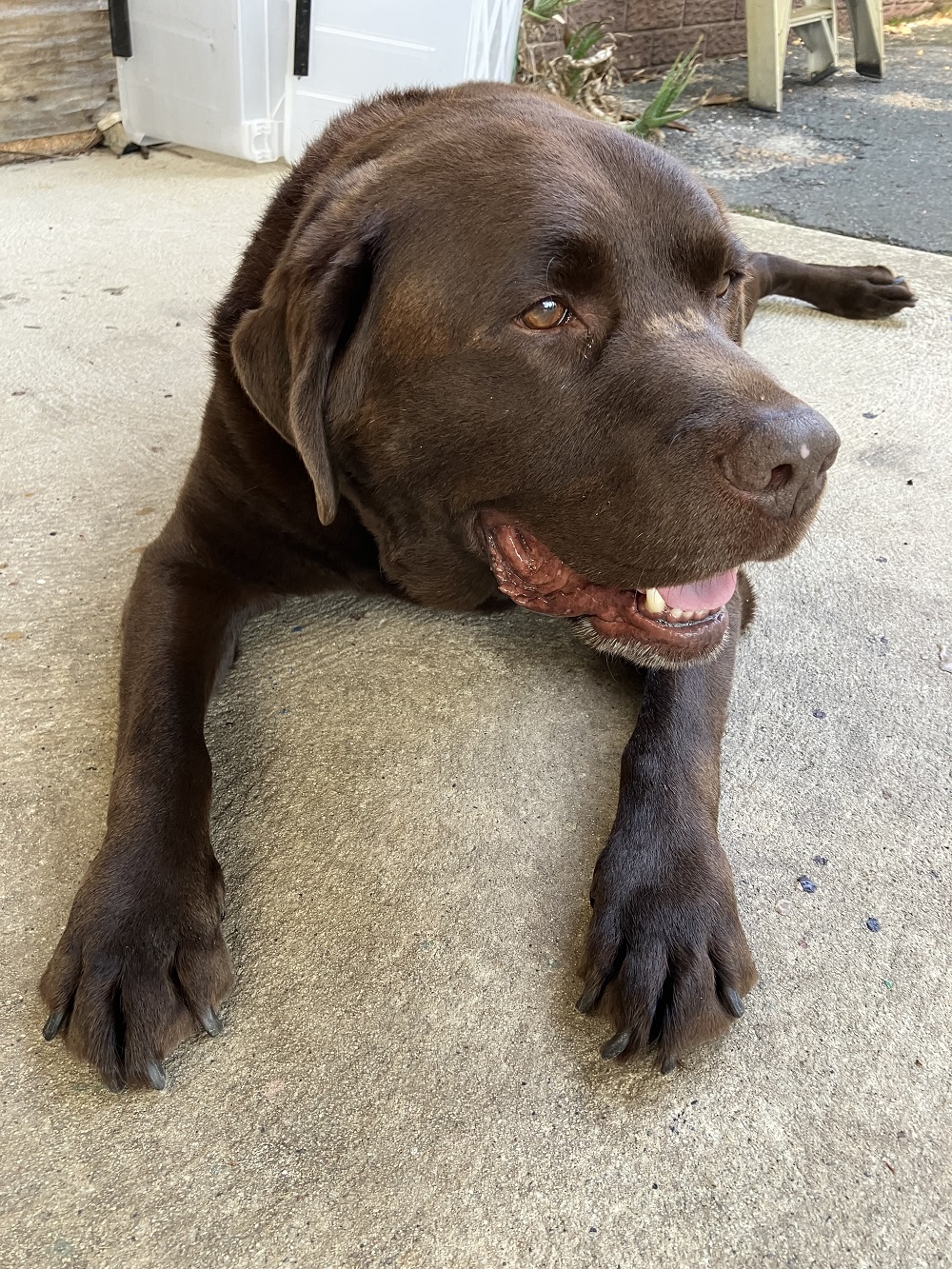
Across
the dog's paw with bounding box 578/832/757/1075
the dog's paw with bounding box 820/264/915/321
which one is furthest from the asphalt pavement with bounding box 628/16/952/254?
the dog's paw with bounding box 578/832/757/1075

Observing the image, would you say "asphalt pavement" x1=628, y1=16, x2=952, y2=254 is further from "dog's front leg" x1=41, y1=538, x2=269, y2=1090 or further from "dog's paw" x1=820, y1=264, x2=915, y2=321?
"dog's front leg" x1=41, y1=538, x2=269, y2=1090

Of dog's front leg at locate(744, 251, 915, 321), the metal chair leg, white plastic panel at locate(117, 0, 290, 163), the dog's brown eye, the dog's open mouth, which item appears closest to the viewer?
the dog's brown eye

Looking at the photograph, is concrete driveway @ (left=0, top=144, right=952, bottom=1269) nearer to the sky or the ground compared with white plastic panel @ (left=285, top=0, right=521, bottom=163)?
nearer to the ground

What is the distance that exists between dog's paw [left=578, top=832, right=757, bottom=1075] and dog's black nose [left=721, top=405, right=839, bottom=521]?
1.54 feet

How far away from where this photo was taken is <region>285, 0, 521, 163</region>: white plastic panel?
3539 millimetres

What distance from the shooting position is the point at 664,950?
120 centimetres

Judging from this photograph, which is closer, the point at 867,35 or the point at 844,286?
the point at 844,286

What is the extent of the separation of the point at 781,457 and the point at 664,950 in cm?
60

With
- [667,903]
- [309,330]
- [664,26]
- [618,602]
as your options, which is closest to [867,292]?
[618,602]

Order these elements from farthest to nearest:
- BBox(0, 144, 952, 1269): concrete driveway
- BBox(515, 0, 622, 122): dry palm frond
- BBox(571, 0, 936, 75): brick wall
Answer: BBox(571, 0, 936, 75): brick wall
BBox(515, 0, 622, 122): dry palm frond
BBox(0, 144, 952, 1269): concrete driveway

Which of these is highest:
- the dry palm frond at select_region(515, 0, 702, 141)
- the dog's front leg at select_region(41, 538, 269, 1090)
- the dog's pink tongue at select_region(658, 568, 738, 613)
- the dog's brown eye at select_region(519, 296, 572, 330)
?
the dog's brown eye at select_region(519, 296, 572, 330)

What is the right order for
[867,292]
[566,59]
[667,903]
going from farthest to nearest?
[566,59] → [867,292] → [667,903]

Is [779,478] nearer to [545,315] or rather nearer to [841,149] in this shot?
[545,315]

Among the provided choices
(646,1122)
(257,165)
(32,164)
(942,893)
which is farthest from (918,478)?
(32,164)
